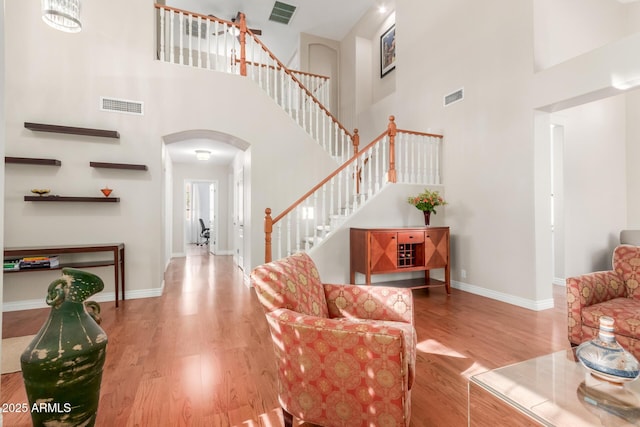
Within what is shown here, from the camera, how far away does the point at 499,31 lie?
3873mm

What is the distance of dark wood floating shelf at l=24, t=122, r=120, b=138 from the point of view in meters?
3.64

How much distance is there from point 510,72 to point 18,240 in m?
6.47

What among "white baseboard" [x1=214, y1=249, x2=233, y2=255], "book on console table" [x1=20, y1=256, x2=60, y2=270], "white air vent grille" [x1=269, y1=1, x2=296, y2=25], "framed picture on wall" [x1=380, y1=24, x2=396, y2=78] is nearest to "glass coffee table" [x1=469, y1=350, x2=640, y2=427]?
"book on console table" [x1=20, y1=256, x2=60, y2=270]

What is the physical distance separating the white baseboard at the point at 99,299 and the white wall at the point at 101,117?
4 cm

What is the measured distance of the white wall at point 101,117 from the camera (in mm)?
3715

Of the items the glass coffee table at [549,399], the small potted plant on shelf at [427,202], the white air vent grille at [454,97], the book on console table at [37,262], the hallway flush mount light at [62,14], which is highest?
the hallway flush mount light at [62,14]

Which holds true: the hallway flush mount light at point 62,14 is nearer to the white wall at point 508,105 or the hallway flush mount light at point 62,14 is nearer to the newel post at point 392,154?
the newel post at point 392,154

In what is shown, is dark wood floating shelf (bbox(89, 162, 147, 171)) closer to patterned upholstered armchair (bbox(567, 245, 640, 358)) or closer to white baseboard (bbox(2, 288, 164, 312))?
white baseboard (bbox(2, 288, 164, 312))

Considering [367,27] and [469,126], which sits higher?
[367,27]

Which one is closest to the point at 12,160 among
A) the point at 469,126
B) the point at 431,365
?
the point at 431,365

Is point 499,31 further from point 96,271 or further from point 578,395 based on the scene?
point 96,271

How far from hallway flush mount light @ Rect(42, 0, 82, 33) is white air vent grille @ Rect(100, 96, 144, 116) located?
1.25 m

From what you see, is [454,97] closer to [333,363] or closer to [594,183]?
[594,183]

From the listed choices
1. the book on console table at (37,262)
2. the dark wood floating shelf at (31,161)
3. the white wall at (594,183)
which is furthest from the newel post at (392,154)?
the book on console table at (37,262)
